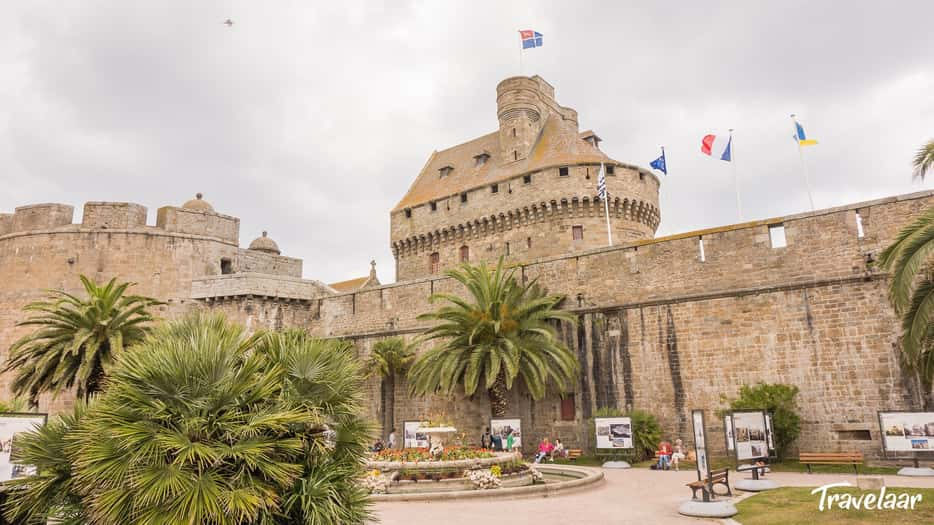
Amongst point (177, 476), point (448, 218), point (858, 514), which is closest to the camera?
point (177, 476)

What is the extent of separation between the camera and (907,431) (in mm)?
→ 13812

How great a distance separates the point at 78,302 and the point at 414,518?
42.7 ft

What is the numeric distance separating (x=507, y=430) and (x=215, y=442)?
51.5 feet

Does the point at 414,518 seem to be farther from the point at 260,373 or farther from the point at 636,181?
the point at 636,181

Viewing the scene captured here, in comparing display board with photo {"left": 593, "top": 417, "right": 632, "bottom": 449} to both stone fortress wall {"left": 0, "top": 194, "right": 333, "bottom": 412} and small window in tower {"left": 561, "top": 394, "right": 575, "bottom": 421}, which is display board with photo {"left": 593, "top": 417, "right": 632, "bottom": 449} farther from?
stone fortress wall {"left": 0, "top": 194, "right": 333, "bottom": 412}

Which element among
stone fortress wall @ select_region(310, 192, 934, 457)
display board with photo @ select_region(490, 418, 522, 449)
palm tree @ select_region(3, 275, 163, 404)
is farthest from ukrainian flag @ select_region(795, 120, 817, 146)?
palm tree @ select_region(3, 275, 163, 404)

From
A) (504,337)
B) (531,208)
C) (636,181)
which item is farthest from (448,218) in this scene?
(504,337)

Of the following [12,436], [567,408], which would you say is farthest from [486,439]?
[12,436]

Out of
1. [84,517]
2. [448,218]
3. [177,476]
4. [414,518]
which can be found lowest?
[414,518]

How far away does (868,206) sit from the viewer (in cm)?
1695

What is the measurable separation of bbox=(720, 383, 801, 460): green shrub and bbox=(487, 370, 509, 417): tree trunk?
7.36 meters

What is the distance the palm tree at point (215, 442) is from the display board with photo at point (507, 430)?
14.1 m

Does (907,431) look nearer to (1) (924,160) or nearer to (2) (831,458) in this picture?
(2) (831,458)

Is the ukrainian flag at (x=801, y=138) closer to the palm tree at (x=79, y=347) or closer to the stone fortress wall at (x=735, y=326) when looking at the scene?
the stone fortress wall at (x=735, y=326)
